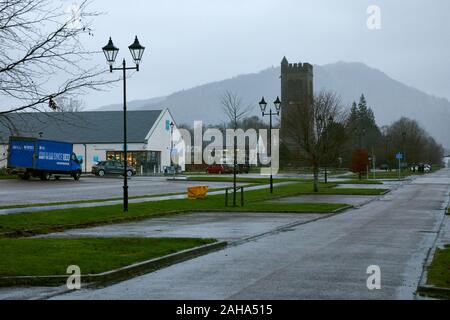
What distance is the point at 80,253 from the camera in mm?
13148

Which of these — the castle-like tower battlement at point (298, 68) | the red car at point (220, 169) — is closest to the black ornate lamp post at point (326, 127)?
the red car at point (220, 169)

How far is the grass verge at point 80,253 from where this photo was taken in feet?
36.9

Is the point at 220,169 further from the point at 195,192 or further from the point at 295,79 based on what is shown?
the point at 295,79

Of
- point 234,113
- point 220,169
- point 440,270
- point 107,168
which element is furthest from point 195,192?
point 220,169

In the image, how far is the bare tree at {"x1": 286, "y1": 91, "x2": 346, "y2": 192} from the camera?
47.6m

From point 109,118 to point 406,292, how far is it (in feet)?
258

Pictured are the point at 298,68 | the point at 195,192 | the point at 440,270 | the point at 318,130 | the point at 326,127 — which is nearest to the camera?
the point at 440,270

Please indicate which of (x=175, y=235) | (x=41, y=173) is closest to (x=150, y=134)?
(x=41, y=173)

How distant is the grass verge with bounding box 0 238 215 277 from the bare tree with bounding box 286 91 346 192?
3169cm

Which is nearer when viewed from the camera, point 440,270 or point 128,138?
point 440,270

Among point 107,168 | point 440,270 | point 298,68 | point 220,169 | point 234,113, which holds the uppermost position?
point 298,68

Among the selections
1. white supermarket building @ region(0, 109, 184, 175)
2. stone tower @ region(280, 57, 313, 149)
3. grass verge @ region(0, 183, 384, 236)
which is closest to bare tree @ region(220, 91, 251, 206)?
grass verge @ region(0, 183, 384, 236)

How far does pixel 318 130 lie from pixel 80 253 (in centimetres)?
3707
